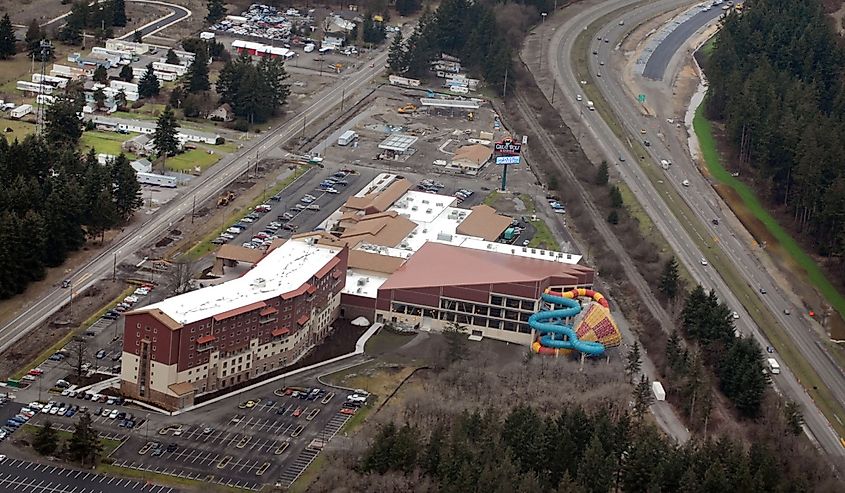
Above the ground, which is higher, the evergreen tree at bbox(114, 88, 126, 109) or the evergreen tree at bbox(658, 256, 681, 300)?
the evergreen tree at bbox(658, 256, 681, 300)

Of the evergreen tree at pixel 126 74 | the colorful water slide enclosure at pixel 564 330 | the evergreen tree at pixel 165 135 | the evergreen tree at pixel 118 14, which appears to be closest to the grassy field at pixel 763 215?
the colorful water slide enclosure at pixel 564 330

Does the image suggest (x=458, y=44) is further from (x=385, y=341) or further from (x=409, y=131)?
(x=385, y=341)

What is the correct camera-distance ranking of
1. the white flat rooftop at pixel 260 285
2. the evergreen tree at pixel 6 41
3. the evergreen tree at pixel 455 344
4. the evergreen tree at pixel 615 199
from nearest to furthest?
the white flat rooftop at pixel 260 285
the evergreen tree at pixel 455 344
the evergreen tree at pixel 615 199
the evergreen tree at pixel 6 41

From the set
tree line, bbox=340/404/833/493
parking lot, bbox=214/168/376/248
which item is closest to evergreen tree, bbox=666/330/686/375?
tree line, bbox=340/404/833/493

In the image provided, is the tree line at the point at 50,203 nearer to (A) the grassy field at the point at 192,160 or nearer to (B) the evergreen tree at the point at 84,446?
(A) the grassy field at the point at 192,160

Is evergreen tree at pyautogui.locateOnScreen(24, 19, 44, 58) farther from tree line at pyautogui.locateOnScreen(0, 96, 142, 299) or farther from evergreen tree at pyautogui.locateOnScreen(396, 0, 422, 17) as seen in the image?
evergreen tree at pyautogui.locateOnScreen(396, 0, 422, 17)

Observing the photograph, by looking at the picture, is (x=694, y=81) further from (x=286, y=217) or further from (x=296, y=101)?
(x=286, y=217)
